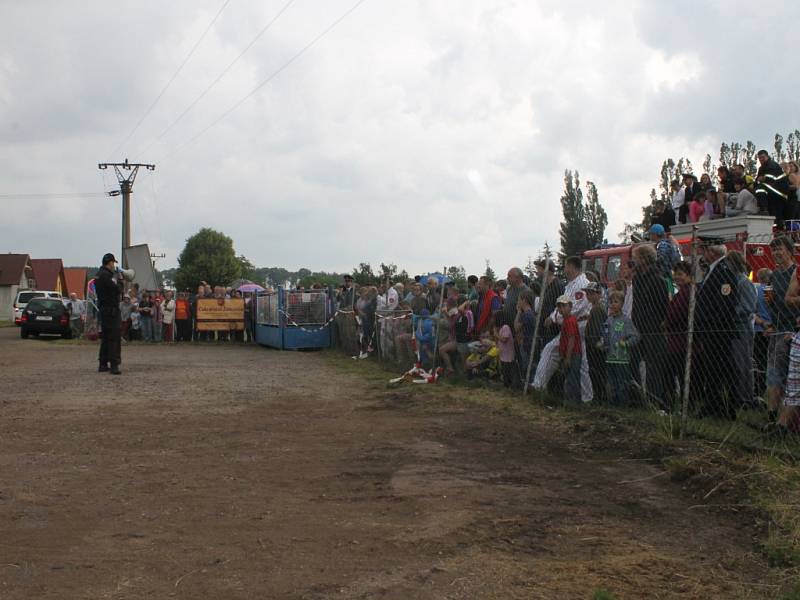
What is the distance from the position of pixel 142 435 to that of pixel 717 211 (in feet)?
34.9

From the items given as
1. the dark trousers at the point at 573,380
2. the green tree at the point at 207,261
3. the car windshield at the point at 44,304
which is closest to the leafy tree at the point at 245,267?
the green tree at the point at 207,261

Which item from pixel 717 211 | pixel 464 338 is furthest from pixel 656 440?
pixel 717 211

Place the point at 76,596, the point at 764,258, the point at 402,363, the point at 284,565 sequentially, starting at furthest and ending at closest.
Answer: the point at 402,363
the point at 764,258
the point at 284,565
the point at 76,596

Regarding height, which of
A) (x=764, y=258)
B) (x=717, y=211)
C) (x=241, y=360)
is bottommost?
(x=241, y=360)

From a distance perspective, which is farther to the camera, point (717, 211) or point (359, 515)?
point (717, 211)

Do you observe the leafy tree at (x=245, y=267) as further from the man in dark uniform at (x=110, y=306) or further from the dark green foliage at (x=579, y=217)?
the man in dark uniform at (x=110, y=306)

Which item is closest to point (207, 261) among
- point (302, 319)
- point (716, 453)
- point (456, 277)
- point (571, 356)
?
point (302, 319)

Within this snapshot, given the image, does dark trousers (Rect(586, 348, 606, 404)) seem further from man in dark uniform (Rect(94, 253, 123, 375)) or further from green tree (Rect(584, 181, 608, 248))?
green tree (Rect(584, 181, 608, 248))

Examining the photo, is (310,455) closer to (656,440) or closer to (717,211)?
(656,440)

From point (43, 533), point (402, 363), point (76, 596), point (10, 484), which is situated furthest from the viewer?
point (402, 363)

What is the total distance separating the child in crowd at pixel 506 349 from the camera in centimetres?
1202

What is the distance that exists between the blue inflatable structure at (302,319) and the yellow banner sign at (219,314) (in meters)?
4.11

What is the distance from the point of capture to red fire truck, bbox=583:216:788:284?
11772 mm

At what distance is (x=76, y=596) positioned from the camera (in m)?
A: 4.00
